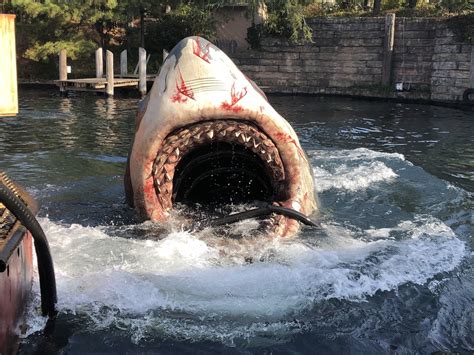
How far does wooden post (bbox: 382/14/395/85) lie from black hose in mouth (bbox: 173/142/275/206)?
18502mm

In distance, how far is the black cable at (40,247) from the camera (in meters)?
3.11

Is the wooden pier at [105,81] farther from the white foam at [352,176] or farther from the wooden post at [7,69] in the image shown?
the wooden post at [7,69]

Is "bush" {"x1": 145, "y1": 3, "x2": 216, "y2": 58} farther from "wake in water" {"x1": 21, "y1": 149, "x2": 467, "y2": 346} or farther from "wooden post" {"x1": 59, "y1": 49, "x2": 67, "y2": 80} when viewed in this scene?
"wake in water" {"x1": 21, "y1": 149, "x2": 467, "y2": 346}

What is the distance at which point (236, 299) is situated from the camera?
429 cm

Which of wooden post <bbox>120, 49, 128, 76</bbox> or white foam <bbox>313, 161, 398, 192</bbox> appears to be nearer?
white foam <bbox>313, 161, 398, 192</bbox>

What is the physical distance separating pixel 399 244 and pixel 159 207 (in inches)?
87.7

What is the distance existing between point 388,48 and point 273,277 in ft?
67.2

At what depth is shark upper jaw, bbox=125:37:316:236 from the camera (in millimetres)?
4855

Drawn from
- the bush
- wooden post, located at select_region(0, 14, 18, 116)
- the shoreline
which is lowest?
the shoreline

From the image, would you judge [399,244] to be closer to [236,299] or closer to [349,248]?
[349,248]

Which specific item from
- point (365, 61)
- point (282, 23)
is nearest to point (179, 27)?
point (282, 23)

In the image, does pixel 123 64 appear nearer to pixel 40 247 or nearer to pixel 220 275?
pixel 220 275

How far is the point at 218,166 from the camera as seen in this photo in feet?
19.8

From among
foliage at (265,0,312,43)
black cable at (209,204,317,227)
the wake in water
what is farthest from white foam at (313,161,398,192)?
foliage at (265,0,312,43)
